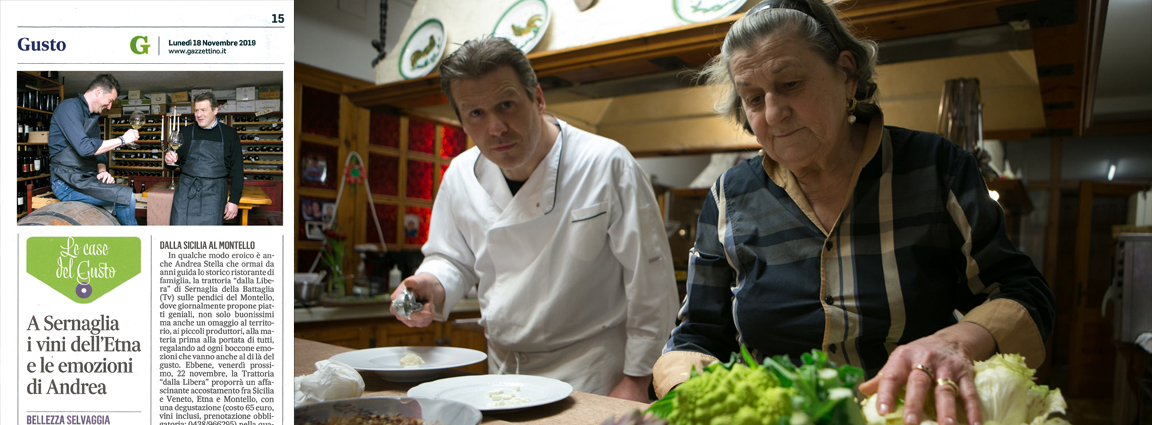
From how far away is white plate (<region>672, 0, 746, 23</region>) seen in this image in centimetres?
234

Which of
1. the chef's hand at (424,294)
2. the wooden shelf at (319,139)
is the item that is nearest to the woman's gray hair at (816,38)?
the chef's hand at (424,294)

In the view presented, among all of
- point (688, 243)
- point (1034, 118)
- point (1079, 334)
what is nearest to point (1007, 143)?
point (1079, 334)

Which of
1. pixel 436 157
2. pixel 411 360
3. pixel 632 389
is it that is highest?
pixel 436 157

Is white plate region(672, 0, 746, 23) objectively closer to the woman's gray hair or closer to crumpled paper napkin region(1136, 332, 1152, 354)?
the woman's gray hair

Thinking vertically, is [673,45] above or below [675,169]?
above

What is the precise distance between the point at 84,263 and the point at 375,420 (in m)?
0.37

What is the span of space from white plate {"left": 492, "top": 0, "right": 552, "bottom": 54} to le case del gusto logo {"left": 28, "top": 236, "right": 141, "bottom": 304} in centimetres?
229

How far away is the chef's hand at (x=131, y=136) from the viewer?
68 cm

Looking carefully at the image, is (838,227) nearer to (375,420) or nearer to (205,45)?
(375,420)

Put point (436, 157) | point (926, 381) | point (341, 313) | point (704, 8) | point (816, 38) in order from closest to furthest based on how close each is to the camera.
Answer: point (926, 381) < point (816, 38) < point (704, 8) < point (341, 313) < point (436, 157)

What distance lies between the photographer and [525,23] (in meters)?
A: 2.99

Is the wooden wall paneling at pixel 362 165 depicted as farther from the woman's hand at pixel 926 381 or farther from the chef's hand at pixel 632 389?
the woman's hand at pixel 926 381

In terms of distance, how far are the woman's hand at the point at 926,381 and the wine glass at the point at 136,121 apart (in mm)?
771

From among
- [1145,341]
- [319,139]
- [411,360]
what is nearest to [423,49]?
[319,139]
